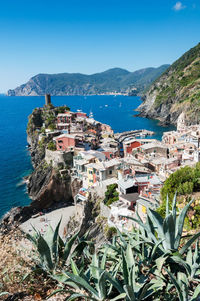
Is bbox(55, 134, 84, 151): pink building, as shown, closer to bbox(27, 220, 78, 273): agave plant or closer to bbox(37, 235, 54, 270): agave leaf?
bbox(27, 220, 78, 273): agave plant

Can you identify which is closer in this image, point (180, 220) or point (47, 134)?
point (180, 220)

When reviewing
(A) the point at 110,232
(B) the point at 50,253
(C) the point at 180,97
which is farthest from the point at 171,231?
(C) the point at 180,97

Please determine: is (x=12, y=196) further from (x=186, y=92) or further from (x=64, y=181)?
(x=186, y=92)

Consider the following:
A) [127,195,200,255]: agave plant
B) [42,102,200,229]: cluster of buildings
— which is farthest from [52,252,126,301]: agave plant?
[42,102,200,229]: cluster of buildings

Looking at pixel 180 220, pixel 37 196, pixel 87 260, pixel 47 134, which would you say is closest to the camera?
pixel 180 220

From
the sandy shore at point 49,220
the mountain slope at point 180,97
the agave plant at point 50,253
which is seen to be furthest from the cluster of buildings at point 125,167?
the mountain slope at point 180,97

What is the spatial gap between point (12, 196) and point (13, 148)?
27558 millimetres

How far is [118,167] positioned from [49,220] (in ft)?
37.0

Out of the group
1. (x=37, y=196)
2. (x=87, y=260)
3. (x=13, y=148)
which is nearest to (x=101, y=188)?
(x=37, y=196)

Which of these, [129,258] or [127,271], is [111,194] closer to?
[129,258]

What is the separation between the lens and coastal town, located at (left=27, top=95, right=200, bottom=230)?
757 inches

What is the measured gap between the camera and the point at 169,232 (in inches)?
163

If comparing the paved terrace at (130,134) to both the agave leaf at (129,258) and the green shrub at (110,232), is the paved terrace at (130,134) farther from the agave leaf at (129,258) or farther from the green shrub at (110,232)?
the agave leaf at (129,258)

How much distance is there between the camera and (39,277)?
179 inches
